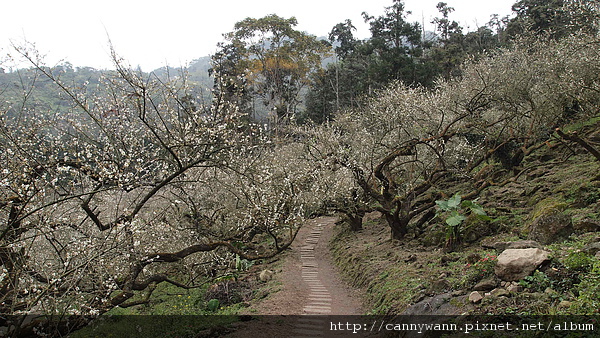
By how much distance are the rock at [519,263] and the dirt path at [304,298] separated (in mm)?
3643

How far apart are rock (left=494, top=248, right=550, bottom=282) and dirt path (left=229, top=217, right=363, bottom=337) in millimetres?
3643

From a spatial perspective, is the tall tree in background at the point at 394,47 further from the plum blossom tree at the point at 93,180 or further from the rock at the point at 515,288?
the rock at the point at 515,288

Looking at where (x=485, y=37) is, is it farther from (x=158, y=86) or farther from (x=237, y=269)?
(x=158, y=86)

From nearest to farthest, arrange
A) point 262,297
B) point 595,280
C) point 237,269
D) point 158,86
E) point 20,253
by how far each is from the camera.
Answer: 1. point 595,280
2. point 20,253
3. point 158,86
4. point 262,297
5. point 237,269

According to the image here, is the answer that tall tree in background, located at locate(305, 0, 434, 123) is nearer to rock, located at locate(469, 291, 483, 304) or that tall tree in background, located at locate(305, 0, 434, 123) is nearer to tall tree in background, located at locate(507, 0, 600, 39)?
tall tree in background, located at locate(507, 0, 600, 39)

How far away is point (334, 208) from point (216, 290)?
573cm

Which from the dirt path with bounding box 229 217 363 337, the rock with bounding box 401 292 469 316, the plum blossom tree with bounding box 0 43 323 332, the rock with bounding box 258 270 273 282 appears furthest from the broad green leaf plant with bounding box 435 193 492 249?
the rock with bounding box 258 270 273 282

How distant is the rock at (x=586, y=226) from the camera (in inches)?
253

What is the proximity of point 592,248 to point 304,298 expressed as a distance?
620 centimetres

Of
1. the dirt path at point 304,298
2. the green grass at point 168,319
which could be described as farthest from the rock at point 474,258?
the green grass at point 168,319

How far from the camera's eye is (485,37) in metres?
36.1

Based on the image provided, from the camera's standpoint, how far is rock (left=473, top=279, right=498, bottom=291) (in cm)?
530

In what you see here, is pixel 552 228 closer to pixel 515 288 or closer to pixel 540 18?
pixel 515 288

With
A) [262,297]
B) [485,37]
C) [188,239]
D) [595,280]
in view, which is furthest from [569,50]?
[485,37]
